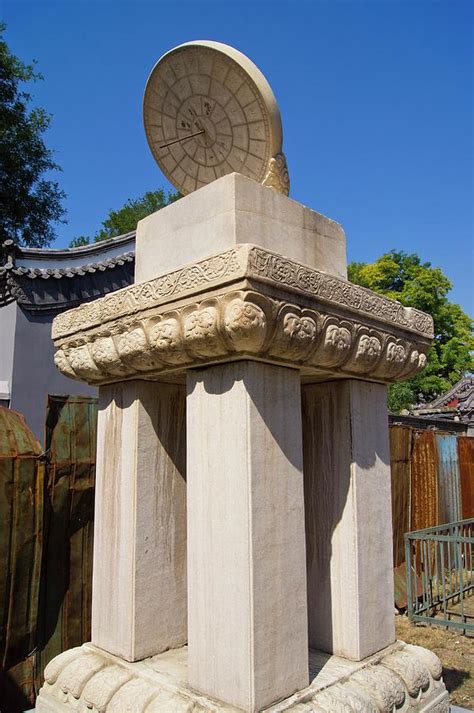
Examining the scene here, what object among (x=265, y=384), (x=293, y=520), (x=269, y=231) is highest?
(x=269, y=231)

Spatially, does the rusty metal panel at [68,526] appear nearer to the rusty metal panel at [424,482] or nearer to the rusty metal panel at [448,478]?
the rusty metal panel at [424,482]

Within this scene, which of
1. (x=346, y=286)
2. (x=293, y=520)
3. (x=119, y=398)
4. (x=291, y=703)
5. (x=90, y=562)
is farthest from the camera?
(x=90, y=562)

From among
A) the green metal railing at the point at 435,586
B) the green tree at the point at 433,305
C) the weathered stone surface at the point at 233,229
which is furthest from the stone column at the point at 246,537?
the green tree at the point at 433,305

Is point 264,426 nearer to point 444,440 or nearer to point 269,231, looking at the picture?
point 269,231

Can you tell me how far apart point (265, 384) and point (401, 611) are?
5979 millimetres

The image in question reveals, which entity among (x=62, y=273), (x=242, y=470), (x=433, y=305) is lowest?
(x=242, y=470)

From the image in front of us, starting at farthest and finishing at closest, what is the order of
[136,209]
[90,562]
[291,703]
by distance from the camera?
[136,209], [90,562], [291,703]

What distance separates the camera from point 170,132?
3061mm

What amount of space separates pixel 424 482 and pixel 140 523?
660cm

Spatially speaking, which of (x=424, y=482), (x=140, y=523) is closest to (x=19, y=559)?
(x=140, y=523)

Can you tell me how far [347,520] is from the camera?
109 inches

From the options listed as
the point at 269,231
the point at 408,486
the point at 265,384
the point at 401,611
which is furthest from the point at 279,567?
the point at 408,486

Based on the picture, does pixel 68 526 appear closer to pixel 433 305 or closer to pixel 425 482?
pixel 425 482

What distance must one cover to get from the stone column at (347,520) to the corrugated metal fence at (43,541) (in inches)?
81.8
